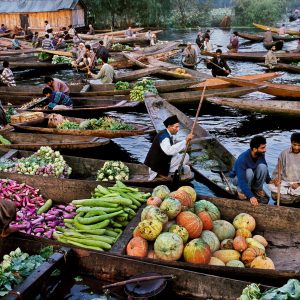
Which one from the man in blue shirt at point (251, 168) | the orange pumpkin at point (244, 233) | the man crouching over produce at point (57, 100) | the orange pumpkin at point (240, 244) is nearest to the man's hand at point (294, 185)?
the man in blue shirt at point (251, 168)

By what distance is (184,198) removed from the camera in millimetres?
5336

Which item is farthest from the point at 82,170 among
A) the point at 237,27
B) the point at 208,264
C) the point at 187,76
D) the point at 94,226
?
the point at 237,27

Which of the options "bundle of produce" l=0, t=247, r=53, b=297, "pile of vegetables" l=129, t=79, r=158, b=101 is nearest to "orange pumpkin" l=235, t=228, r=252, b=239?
"bundle of produce" l=0, t=247, r=53, b=297

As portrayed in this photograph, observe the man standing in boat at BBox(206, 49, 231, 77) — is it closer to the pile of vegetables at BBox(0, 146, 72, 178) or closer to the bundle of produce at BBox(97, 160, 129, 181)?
the bundle of produce at BBox(97, 160, 129, 181)

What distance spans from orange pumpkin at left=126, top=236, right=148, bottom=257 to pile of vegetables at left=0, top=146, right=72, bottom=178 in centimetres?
304

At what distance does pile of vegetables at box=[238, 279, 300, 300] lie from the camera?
3615mm

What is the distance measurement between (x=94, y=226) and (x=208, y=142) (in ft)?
13.7

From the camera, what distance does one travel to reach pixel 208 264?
4.50m

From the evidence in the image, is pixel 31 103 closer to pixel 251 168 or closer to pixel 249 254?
pixel 251 168

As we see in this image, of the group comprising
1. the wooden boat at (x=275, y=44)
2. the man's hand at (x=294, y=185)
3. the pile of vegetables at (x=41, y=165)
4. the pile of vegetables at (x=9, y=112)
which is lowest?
the man's hand at (x=294, y=185)

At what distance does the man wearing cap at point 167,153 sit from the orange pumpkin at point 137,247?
2.01 m

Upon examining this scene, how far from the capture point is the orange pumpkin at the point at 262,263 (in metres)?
4.57

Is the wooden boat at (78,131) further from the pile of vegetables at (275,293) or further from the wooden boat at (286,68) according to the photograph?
the wooden boat at (286,68)

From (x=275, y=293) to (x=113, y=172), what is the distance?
13.7 ft
